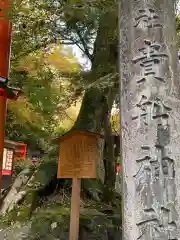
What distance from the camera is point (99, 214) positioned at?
534cm

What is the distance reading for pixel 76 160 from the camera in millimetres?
4652

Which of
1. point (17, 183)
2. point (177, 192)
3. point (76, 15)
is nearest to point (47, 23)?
point (76, 15)

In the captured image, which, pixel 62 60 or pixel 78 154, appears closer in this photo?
pixel 78 154

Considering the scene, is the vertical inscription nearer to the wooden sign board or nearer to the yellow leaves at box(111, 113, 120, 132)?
the wooden sign board

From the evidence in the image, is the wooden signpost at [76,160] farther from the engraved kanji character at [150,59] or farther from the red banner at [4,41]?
the engraved kanji character at [150,59]

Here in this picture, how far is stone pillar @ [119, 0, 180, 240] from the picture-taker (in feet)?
8.11

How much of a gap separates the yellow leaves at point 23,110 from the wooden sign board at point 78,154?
317cm

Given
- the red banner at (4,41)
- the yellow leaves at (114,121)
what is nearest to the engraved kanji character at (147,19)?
Answer: the red banner at (4,41)

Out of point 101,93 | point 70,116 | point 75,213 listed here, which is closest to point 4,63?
point 101,93

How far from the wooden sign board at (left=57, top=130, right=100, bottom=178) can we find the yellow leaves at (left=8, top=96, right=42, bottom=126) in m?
3.17

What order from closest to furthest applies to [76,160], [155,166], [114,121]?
[155,166], [76,160], [114,121]

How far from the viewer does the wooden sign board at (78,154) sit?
450 centimetres

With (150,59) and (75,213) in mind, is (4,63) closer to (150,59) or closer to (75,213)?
(75,213)

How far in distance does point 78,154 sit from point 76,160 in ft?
0.32
